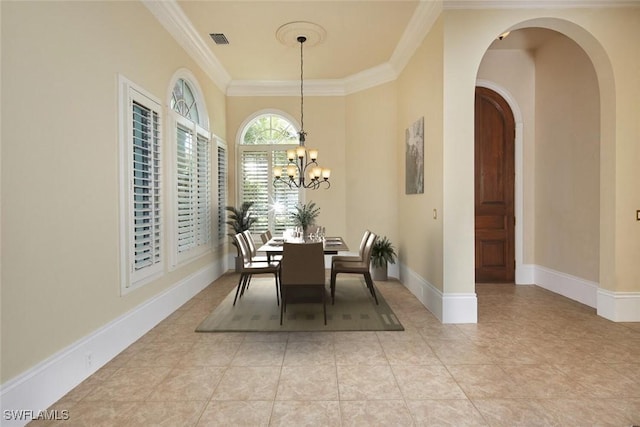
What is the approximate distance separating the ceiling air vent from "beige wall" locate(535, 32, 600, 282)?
4675 mm

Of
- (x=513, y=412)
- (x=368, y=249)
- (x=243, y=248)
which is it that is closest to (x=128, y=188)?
(x=243, y=248)

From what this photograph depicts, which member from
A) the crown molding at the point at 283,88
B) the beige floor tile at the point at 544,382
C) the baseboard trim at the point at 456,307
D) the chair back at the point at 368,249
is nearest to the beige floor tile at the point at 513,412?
the beige floor tile at the point at 544,382

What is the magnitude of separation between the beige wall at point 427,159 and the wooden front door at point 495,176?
3.74ft

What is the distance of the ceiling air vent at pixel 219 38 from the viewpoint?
4.96m

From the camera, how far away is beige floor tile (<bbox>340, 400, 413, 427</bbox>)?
7.08 feet

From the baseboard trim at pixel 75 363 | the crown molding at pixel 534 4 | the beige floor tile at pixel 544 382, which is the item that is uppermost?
the crown molding at pixel 534 4

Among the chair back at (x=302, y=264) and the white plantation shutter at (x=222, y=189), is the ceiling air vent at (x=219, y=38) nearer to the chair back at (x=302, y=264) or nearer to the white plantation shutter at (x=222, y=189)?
the white plantation shutter at (x=222, y=189)

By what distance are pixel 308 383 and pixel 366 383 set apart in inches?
16.8

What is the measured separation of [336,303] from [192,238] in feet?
7.44

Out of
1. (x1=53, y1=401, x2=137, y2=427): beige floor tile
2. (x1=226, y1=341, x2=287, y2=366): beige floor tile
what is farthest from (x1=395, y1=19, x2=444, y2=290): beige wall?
(x1=53, y1=401, x2=137, y2=427): beige floor tile

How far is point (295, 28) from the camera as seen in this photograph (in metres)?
4.77

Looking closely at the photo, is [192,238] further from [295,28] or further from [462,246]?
[462,246]

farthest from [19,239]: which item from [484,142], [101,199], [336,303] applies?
[484,142]

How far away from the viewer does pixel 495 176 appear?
5.66 metres
